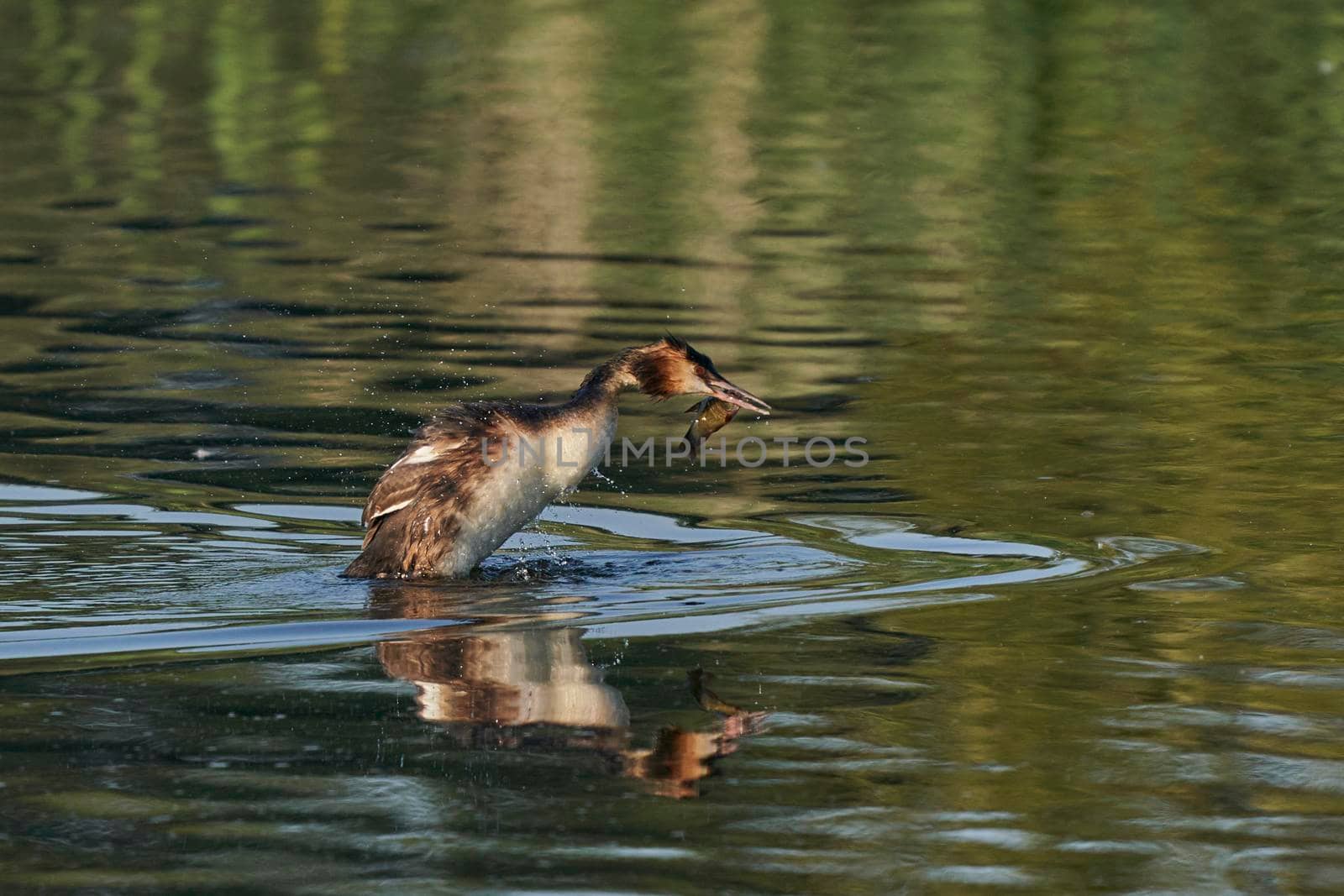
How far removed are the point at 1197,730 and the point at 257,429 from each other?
6297 mm

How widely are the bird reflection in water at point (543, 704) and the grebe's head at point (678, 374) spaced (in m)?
1.78

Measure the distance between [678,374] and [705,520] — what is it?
727 mm

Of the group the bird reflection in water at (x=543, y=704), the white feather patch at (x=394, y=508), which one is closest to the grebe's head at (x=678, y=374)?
A: the white feather patch at (x=394, y=508)

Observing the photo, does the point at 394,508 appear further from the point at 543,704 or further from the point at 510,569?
the point at 543,704

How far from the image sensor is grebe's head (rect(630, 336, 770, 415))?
923 centimetres

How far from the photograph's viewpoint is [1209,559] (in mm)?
8562

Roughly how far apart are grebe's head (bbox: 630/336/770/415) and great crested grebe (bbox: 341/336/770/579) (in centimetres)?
17

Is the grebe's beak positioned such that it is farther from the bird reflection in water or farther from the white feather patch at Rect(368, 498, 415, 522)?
the bird reflection in water

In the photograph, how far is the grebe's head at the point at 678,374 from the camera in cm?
923

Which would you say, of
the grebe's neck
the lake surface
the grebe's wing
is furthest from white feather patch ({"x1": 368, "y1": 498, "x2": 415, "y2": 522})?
the grebe's neck

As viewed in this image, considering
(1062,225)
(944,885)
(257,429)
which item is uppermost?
(1062,225)

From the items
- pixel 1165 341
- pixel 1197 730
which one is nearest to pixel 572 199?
pixel 1165 341

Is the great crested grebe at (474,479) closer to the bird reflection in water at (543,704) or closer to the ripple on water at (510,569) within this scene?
the ripple on water at (510,569)

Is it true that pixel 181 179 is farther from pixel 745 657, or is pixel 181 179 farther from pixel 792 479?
pixel 745 657
